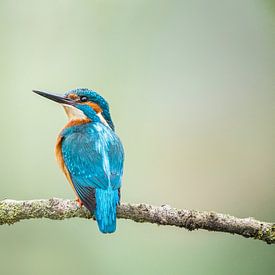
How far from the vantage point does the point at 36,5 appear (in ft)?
8.04

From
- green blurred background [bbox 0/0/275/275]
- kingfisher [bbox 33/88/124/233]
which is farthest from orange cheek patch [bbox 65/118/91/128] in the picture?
green blurred background [bbox 0/0/275/275]

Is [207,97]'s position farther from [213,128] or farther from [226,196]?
[226,196]

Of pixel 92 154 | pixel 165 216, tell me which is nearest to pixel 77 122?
pixel 92 154

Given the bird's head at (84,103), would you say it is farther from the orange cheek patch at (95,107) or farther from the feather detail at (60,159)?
the feather detail at (60,159)

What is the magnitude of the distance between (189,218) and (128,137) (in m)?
0.74

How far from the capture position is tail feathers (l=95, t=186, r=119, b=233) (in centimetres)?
158

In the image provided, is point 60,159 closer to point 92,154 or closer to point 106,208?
point 92,154

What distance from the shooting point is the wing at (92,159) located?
5.65 feet

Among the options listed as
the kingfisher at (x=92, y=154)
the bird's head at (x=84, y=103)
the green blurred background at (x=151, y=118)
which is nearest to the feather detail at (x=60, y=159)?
the kingfisher at (x=92, y=154)

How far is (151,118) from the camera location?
7.73ft

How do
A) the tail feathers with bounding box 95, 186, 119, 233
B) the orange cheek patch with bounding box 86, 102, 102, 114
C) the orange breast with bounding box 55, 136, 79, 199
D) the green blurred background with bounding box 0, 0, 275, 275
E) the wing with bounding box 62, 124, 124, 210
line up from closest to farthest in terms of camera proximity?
the tail feathers with bounding box 95, 186, 119, 233, the wing with bounding box 62, 124, 124, 210, the orange breast with bounding box 55, 136, 79, 199, the orange cheek patch with bounding box 86, 102, 102, 114, the green blurred background with bounding box 0, 0, 275, 275

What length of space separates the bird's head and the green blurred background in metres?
0.23

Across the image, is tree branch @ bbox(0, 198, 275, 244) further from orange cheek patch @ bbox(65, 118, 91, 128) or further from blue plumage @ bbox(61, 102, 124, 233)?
orange cheek patch @ bbox(65, 118, 91, 128)

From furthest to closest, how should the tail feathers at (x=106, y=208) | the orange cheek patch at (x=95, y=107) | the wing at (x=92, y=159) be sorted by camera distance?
the orange cheek patch at (x=95, y=107)
the wing at (x=92, y=159)
the tail feathers at (x=106, y=208)
